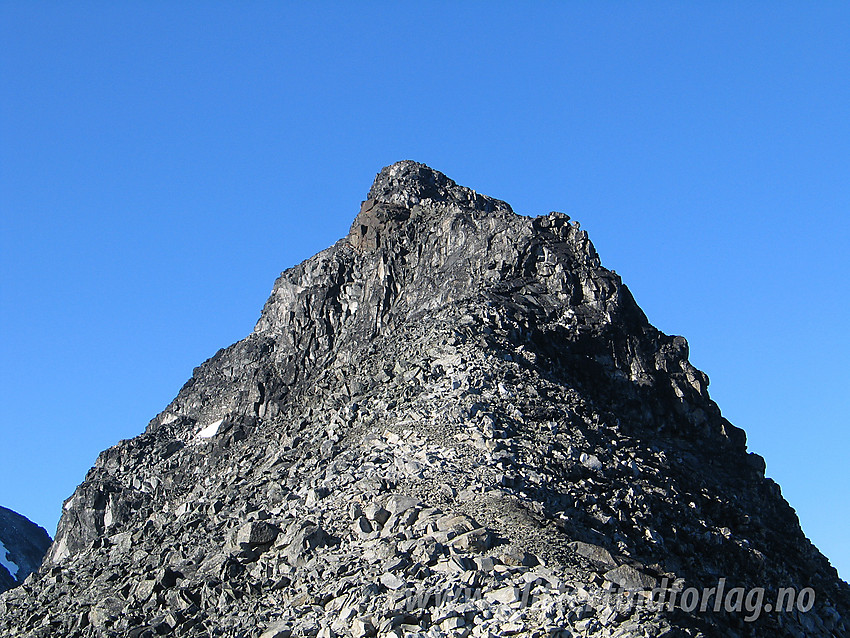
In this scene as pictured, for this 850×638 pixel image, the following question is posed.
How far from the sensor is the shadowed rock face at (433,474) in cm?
3838

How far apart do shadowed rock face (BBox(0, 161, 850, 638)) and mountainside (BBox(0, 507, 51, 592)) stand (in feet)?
99.1

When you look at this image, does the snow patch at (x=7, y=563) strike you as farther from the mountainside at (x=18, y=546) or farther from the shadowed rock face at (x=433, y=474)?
the shadowed rock face at (x=433, y=474)

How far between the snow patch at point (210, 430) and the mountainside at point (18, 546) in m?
31.3

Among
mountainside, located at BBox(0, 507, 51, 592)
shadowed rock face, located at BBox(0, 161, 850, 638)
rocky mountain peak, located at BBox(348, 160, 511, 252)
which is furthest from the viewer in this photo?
mountainside, located at BBox(0, 507, 51, 592)

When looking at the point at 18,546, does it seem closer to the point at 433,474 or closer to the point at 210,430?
the point at 210,430

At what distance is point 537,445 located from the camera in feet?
157

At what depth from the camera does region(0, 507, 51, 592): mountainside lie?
93.7 metres

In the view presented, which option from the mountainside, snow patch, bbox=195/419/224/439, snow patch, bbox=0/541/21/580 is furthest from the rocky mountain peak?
snow patch, bbox=0/541/21/580

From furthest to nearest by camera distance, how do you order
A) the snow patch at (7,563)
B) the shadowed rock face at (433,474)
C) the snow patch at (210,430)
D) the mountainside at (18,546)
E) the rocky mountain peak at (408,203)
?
1. the snow patch at (7,563)
2. the mountainside at (18,546)
3. the rocky mountain peak at (408,203)
4. the snow patch at (210,430)
5. the shadowed rock face at (433,474)

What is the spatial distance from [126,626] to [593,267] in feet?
116

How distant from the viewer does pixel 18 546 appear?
334 feet

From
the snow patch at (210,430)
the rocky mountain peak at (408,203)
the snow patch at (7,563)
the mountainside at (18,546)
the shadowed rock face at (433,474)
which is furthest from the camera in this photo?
the snow patch at (7,563)

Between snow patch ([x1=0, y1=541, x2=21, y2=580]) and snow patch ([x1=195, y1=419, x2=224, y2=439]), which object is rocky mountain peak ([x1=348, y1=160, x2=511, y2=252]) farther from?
snow patch ([x1=0, y1=541, x2=21, y2=580])

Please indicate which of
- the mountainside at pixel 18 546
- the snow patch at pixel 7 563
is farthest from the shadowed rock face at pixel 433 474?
the snow patch at pixel 7 563
